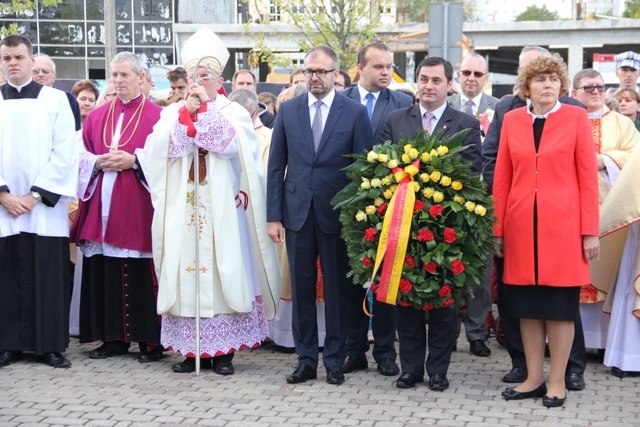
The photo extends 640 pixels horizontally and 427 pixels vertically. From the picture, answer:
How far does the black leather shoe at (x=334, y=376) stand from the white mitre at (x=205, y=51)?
2347 millimetres

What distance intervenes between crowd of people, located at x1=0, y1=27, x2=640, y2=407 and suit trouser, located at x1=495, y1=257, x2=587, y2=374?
14 millimetres

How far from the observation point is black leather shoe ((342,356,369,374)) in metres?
7.69

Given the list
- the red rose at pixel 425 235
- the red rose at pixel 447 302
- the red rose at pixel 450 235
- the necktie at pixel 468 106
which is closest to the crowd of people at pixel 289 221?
→ the red rose at pixel 447 302

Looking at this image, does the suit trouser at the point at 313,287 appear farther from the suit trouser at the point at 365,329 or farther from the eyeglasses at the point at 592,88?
the eyeglasses at the point at 592,88

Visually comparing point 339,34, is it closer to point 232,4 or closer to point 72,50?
point 72,50

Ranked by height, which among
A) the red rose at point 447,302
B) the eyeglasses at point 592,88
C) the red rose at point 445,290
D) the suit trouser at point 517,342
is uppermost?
the eyeglasses at point 592,88

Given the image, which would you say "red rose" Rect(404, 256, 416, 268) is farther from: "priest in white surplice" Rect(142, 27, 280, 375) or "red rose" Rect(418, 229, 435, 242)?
"priest in white surplice" Rect(142, 27, 280, 375)

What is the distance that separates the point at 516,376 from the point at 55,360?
3.37 meters

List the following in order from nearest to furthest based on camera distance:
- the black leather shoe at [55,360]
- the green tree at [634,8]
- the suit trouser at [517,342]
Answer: the suit trouser at [517,342], the black leather shoe at [55,360], the green tree at [634,8]

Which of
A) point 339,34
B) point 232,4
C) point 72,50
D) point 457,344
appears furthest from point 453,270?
point 232,4

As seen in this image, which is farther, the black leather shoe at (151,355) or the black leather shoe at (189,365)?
the black leather shoe at (151,355)

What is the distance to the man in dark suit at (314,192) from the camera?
Answer: 24.2 ft

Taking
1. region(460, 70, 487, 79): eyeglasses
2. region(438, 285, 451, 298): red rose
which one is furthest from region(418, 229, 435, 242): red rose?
region(460, 70, 487, 79): eyeglasses

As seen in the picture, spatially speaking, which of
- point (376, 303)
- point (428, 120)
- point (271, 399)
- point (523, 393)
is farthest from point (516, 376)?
point (428, 120)
